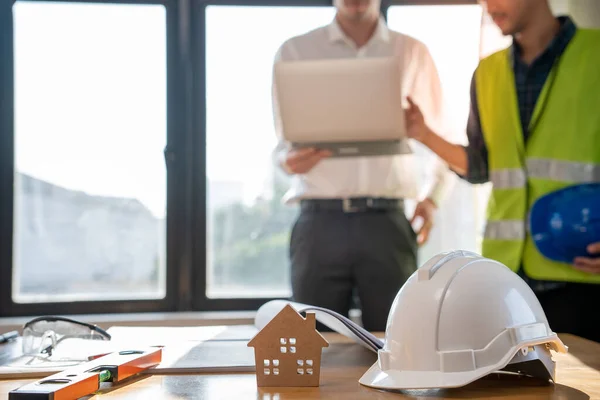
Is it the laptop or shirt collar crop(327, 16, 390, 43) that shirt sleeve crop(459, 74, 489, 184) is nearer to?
the laptop

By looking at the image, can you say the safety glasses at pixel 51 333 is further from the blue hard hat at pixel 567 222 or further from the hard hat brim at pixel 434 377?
the blue hard hat at pixel 567 222

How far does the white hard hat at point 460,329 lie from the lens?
0.97 metres

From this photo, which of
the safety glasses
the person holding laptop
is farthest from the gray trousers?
the safety glasses

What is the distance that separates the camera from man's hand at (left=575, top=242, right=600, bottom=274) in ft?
6.05

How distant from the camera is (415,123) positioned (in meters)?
2.35

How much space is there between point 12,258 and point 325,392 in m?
2.55

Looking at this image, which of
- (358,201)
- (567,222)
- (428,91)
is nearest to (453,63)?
(428,91)

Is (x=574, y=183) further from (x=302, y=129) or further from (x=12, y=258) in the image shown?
(x=12, y=258)

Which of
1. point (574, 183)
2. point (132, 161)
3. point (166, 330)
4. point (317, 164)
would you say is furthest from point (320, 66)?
point (132, 161)

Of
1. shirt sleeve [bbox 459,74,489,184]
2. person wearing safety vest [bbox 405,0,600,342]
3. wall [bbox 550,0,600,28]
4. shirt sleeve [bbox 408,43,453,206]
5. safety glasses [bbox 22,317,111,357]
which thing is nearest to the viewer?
safety glasses [bbox 22,317,111,357]

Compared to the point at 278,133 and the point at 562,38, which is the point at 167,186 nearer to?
the point at 278,133

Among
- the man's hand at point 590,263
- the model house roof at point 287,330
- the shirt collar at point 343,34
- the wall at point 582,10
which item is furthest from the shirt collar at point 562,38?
the model house roof at point 287,330

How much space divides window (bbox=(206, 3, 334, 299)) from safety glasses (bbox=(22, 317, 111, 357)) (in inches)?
70.7

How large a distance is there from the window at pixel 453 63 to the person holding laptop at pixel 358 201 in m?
0.62
